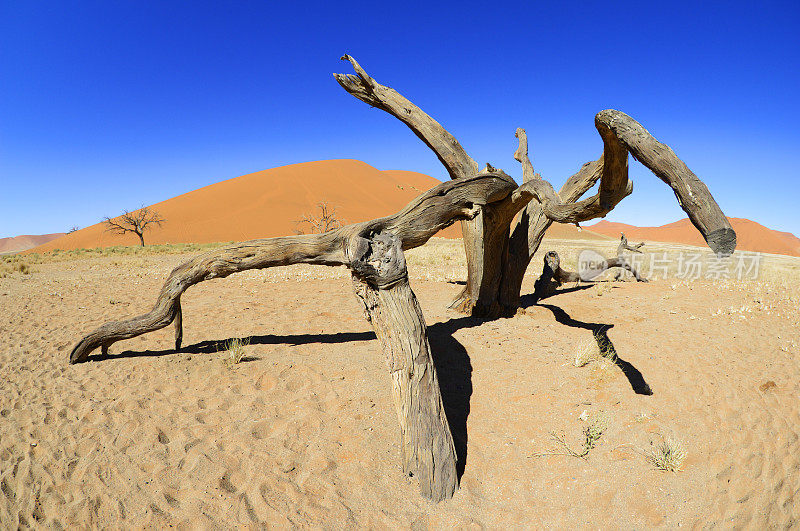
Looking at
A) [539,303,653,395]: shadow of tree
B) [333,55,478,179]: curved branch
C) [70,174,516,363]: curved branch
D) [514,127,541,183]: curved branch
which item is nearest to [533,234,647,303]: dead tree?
[539,303,653,395]: shadow of tree

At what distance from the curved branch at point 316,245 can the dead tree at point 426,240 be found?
12 millimetres

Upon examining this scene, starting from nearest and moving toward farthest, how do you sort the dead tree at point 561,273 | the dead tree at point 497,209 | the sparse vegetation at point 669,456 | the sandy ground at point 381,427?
1. the sandy ground at point 381,427
2. the sparse vegetation at point 669,456
3. the dead tree at point 497,209
4. the dead tree at point 561,273

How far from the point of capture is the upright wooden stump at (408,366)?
304 cm

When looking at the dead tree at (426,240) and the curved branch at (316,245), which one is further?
the curved branch at (316,245)

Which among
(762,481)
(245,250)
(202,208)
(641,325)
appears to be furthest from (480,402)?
(202,208)

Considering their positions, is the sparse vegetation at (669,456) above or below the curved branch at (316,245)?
below

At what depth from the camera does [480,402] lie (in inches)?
161

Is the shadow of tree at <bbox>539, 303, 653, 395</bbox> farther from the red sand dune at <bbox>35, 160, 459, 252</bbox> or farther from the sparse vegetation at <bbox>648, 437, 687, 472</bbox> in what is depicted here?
the red sand dune at <bbox>35, 160, 459, 252</bbox>

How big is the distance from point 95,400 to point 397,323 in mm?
3287

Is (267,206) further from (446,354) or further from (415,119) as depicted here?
(446,354)

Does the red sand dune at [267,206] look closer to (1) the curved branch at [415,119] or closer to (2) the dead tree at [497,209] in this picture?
(1) the curved branch at [415,119]

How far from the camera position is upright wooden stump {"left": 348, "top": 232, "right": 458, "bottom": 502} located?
9.96 feet

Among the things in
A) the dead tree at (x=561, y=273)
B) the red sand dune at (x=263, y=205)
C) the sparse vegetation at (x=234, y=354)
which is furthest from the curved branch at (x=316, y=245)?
the red sand dune at (x=263, y=205)

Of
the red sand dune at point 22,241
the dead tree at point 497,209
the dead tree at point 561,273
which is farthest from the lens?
the red sand dune at point 22,241
